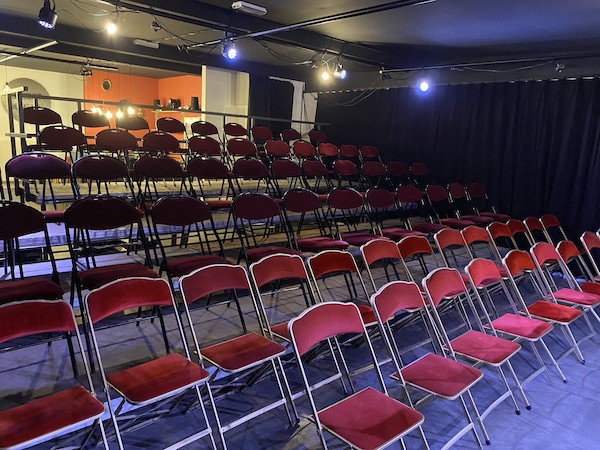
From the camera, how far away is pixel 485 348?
9.11 feet

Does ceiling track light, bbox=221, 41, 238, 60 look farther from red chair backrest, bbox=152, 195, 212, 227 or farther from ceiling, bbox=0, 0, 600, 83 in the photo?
red chair backrest, bbox=152, 195, 212, 227

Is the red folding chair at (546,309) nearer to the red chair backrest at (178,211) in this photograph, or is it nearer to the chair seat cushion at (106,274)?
the red chair backrest at (178,211)

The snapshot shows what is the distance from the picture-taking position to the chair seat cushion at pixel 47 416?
1.64 m

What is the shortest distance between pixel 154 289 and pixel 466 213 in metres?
6.24

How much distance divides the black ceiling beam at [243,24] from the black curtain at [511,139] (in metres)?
1.20

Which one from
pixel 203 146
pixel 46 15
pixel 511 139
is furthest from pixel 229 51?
pixel 511 139

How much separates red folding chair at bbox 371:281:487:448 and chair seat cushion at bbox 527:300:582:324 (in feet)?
4.31

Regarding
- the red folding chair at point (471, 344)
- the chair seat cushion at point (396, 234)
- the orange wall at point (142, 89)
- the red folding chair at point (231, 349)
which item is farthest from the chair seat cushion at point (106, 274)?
the orange wall at point (142, 89)

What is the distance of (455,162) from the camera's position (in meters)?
7.53

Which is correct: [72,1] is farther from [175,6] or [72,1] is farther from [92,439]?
[92,439]

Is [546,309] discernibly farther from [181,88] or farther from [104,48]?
[181,88]

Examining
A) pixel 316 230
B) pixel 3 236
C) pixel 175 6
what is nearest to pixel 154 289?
pixel 3 236

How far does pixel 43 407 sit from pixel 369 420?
1.42 meters

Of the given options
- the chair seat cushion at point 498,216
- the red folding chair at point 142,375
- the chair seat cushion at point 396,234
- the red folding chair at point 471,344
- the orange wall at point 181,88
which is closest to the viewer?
the red folding chair at point 142,375
